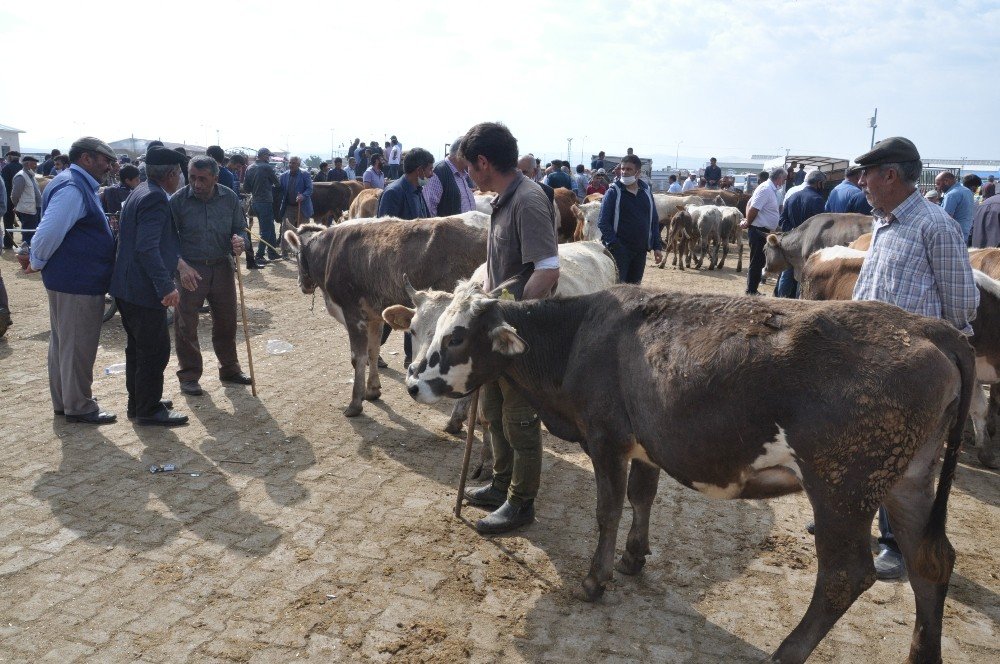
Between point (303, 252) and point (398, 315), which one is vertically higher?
point (303, 252)

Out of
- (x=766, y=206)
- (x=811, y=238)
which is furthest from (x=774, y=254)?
(x=766, y=206)

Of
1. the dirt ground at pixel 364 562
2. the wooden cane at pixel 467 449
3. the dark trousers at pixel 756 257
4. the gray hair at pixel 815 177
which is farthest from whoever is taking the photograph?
the dark trousers at pixel 756 257

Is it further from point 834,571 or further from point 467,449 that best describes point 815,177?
point 834,571

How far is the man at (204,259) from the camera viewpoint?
7.22 meters

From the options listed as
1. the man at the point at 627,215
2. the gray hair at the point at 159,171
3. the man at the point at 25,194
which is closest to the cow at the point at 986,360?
the man at the point at 627,215

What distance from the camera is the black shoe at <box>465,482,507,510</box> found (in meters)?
5.25

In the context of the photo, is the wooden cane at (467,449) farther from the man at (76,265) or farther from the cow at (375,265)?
the man at (76,265)

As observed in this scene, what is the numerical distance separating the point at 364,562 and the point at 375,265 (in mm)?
3417

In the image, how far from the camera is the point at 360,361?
7137mm

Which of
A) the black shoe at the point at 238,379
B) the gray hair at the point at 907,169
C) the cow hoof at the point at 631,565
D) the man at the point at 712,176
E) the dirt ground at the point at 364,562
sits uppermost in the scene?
the man at the point at 712,176

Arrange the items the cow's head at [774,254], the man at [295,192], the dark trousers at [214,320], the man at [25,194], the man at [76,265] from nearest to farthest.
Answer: the man at [76,265]
the dark trousers at [214,320]
the cow's head at [774,254]
the man at [25,194]
the man at [295,192]

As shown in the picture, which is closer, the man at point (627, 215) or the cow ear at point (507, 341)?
the cow ear at point (507, 341)

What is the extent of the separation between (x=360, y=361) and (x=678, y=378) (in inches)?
169

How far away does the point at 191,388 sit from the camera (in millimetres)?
7496
